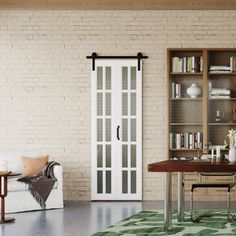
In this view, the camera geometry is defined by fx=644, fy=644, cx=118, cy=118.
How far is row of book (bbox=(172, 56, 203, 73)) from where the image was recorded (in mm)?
9758

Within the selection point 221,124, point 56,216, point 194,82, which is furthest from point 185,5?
point 56,216

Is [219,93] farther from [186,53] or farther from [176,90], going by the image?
[186,53]

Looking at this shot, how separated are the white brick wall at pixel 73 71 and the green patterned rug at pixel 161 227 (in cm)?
236

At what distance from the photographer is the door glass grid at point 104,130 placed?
995 centimetres

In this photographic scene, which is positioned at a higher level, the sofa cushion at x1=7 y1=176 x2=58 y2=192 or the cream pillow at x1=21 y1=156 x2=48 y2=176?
the cream pillow at x1=21 y1=156 x2=48 y2=176

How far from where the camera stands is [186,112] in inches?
Result: 391

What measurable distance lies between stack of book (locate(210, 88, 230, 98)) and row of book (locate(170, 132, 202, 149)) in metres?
0.63

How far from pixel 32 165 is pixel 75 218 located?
1564 millimetres

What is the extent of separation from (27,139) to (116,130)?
139 centimetres

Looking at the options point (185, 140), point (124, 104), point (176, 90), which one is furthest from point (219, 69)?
point (124, 104)

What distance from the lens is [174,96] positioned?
9.84m

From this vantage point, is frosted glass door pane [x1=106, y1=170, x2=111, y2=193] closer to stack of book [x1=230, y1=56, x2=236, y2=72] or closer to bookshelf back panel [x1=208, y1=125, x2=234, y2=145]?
bookshelf back panel [x1=208, y1=125, x2=234, y2=145]

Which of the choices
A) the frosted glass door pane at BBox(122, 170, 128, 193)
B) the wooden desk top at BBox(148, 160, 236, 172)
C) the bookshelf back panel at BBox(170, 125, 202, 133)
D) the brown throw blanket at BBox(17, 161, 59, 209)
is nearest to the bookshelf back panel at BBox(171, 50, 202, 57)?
the bookshelf back panel at BBox(170, 125, 202, 133)

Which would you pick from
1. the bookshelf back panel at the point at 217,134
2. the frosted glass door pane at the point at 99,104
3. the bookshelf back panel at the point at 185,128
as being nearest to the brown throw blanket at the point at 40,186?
the frosted glass door pane at the point at 99,104
